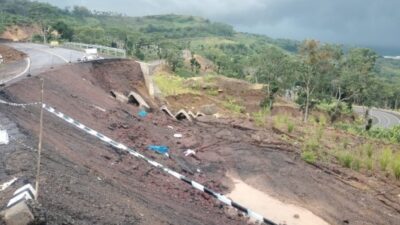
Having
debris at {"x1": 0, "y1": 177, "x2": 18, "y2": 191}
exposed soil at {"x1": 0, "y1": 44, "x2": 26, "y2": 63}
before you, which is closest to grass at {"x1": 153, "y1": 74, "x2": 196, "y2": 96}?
exposed soil at {"x1": 0, "y1": 44, "x2": 26, "y2": 63}

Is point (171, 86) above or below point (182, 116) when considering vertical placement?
below

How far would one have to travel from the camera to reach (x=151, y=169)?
683 inches

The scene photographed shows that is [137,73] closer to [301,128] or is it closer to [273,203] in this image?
[301,128]

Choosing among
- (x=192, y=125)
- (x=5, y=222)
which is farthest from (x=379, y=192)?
(x=5, y=222)

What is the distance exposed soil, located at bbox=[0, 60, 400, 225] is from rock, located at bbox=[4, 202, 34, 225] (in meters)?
0.78

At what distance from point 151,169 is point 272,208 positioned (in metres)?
5.16

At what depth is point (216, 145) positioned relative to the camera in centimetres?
2611

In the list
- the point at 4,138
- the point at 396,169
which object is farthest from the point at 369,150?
the point at 4,138

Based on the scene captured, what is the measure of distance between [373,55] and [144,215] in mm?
69216

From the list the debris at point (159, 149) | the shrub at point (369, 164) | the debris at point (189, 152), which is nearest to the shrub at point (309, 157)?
the shrub at point (369, 164)

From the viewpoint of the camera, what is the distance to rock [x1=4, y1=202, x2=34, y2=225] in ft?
25.3

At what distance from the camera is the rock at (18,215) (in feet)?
25.3

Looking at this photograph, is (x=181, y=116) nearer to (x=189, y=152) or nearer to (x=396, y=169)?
(x=189, y=152)

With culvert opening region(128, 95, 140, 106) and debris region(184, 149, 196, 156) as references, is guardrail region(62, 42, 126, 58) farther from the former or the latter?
debris region(184, 149, 196, 156)
